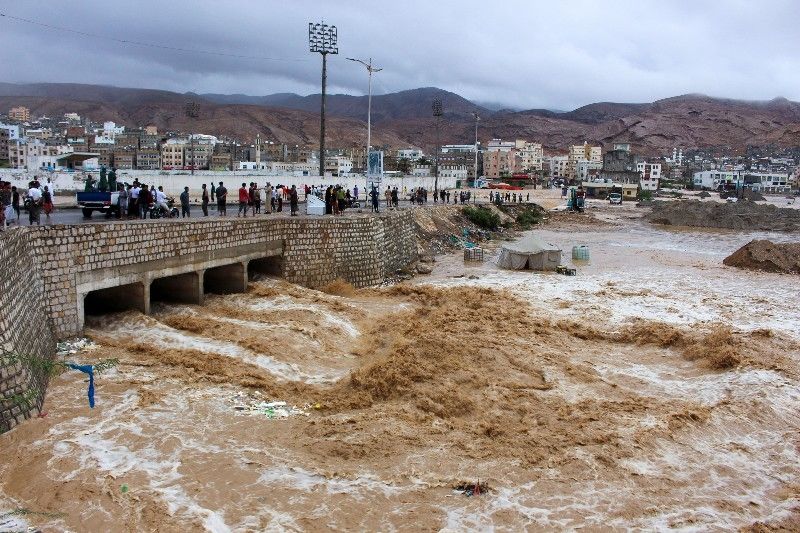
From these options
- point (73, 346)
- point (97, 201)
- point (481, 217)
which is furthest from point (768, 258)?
point (73, 346)

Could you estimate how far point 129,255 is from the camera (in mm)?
15336

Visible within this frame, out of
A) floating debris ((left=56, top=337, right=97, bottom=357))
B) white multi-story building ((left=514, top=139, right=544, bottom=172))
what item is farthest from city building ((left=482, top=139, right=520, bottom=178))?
floating debris ((left=56, top=337, right=97, bottom=357))

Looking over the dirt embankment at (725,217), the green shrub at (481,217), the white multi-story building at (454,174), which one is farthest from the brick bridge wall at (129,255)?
the white multi-story building at (454,174)

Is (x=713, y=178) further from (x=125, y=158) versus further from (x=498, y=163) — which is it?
(x=125, y=158)

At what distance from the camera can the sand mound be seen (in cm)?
2888

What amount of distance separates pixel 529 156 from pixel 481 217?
136 metres

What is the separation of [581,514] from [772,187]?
147 meters

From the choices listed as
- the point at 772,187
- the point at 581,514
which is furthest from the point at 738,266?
the point at 772,187

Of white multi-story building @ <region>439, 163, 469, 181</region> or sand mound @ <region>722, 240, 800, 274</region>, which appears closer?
sand mound @ <region>722, 240, 800, 274</region>

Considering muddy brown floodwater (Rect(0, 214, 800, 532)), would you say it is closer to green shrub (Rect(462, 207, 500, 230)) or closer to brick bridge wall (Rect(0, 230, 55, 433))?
brick bridge wall (Rect(0, 230, 55, 433))

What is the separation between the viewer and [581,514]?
834cm

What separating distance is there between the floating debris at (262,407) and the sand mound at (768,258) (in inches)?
976

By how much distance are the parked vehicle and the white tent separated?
15897 mm

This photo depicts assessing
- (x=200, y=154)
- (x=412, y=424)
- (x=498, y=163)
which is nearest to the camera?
(x=412, y=424)
